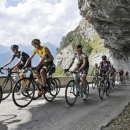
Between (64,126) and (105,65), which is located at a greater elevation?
(105,65)

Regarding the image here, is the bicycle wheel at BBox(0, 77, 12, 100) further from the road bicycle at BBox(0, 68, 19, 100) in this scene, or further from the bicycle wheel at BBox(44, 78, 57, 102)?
the bicycle wheel at BBox(44, 78, 57, 102)

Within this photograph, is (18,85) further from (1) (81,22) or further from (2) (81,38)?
(1) (81,22)

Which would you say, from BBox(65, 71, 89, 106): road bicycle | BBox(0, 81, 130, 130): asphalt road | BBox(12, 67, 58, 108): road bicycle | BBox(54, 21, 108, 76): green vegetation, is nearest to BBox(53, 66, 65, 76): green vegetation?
BBox(54, 21, 108, 76): green vegetation

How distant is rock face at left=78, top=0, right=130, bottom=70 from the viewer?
22.6 meters

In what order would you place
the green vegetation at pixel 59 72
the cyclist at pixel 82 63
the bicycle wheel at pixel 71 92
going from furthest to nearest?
1. the green vegetation at pixel 59 72
2. the cyclist at pixel 82 63
3. the bicycle wheel at pixel 71 92

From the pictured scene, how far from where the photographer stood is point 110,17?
26656mm

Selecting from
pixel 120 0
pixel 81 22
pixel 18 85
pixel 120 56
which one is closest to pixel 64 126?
pixel 18 85

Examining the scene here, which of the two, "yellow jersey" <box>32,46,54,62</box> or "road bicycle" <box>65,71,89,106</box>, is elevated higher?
"yellow jersey" <box>32,46,54,62</box>

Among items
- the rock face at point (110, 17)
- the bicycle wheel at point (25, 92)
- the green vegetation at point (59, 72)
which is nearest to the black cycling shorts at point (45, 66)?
the bicycle wheel at point (25, 92)

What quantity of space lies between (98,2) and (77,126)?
2057 cm

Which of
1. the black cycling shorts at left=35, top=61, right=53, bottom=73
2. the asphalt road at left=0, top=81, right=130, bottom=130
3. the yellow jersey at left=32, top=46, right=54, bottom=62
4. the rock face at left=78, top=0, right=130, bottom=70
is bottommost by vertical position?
the asphalt road at left=0, top=81, right=130, bottom=130

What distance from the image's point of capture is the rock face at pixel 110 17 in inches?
891

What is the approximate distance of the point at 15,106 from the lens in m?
6.87

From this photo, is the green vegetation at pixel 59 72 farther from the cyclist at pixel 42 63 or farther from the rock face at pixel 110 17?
the cyclist at pixel 42 63
